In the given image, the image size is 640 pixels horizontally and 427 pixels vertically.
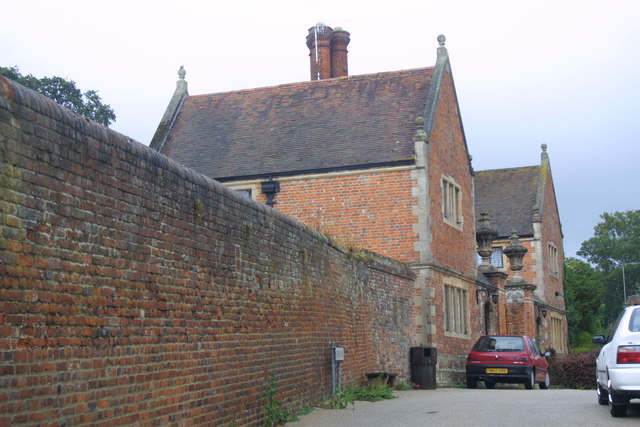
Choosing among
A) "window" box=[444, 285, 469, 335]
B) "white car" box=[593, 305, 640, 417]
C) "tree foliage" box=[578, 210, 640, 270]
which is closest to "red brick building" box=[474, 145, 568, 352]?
"window" box=[444, 285, 469, 335]

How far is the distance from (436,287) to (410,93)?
6.74 meters

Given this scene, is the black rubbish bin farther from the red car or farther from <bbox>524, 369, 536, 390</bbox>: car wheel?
<bbox>524, 369, 536, 390</bbox>: car wheel

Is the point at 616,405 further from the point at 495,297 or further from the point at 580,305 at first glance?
the point at 580,305

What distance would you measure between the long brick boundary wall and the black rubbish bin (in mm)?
8881

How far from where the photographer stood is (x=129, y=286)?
8094 mm

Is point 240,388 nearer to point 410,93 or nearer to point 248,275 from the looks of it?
point 248,275

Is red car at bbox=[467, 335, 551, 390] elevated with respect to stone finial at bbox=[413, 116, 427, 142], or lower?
lower

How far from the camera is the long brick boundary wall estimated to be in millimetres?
6434

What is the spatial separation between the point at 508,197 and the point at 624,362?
3442cm

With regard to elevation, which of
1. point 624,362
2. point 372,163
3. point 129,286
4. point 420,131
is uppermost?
point 420,131

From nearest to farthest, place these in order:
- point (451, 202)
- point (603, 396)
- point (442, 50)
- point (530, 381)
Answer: point (603, 396), point (530, 381), point (451, 202), point (442, 50)

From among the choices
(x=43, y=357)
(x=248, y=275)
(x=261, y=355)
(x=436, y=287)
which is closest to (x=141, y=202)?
(x=43, y=357)

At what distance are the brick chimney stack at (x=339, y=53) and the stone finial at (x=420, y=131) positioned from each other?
28.2ft

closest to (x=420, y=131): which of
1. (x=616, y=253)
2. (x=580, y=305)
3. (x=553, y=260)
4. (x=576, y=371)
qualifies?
(x=576, y=371)
